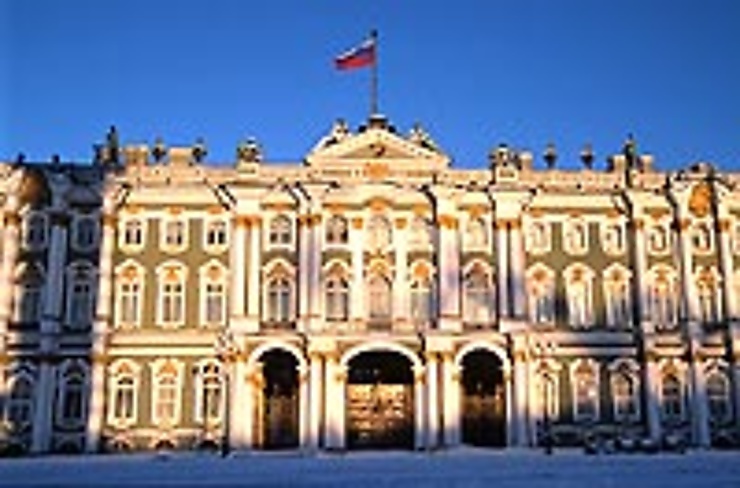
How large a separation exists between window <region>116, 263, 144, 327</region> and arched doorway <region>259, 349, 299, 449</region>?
6249 millimetres

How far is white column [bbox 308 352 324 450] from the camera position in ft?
139

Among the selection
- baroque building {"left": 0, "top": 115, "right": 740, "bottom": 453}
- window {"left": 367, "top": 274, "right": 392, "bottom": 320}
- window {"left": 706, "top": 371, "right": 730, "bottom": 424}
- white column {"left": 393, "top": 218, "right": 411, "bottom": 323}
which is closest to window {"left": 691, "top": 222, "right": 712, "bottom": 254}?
baroque building {"left": 0, "top": 115, "right": 740, "bottom": 453}

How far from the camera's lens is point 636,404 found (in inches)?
1762

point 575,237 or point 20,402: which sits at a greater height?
point 575,237

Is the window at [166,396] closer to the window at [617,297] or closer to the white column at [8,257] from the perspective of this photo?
the white column at [8,257]

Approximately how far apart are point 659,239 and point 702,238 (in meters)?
2.14

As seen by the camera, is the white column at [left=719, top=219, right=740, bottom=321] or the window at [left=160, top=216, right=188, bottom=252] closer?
the window at [left=160, top=216, right=188, bottom=252]

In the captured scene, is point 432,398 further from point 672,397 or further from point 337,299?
point 672,397

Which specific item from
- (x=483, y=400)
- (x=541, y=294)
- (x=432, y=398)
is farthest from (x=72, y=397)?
(x=541, y=294)

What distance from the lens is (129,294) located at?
146ft

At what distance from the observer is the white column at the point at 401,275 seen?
44.1 meters

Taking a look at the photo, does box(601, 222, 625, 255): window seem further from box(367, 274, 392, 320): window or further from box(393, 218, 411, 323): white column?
box(367, 274, 392, 320): window

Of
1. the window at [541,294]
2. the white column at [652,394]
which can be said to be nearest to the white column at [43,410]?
the window at [541,294]

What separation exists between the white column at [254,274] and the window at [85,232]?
7.26 m
